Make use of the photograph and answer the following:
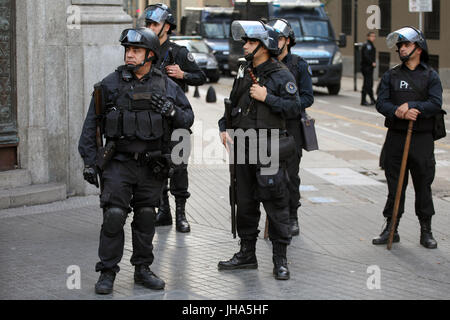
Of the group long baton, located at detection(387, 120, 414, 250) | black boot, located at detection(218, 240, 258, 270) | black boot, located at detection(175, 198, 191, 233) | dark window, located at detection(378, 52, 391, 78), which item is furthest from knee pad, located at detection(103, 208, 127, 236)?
dark window, located at detection(378, 52, 391, 78)

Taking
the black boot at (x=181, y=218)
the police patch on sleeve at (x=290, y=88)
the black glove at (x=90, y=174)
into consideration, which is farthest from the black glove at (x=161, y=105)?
the black boot at (x=181, y=218)

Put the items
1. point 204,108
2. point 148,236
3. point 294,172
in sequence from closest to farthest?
point 148,236 < point 294,172 < point 204,108

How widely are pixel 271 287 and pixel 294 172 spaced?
2.08 meters

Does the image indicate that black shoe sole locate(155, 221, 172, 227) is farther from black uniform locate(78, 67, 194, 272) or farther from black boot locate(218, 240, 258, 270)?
black uniform locate(78, 67, 194, 272)

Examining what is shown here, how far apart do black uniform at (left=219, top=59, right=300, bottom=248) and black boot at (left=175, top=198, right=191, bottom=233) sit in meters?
1.61

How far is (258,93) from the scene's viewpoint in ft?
23.5

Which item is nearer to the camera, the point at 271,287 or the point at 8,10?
the point at 271,287

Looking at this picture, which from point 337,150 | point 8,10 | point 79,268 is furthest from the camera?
point 337,150

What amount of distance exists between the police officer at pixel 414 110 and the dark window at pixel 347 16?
28921 millimetres

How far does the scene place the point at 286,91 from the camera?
286 inches

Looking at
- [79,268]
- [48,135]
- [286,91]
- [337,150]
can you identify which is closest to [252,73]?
[286,91]

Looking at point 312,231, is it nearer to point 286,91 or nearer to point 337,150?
point 286,91

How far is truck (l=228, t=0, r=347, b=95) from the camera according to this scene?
86.8 ft

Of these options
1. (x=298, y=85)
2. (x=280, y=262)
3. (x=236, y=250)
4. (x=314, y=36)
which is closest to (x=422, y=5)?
(x=314, y=36)
